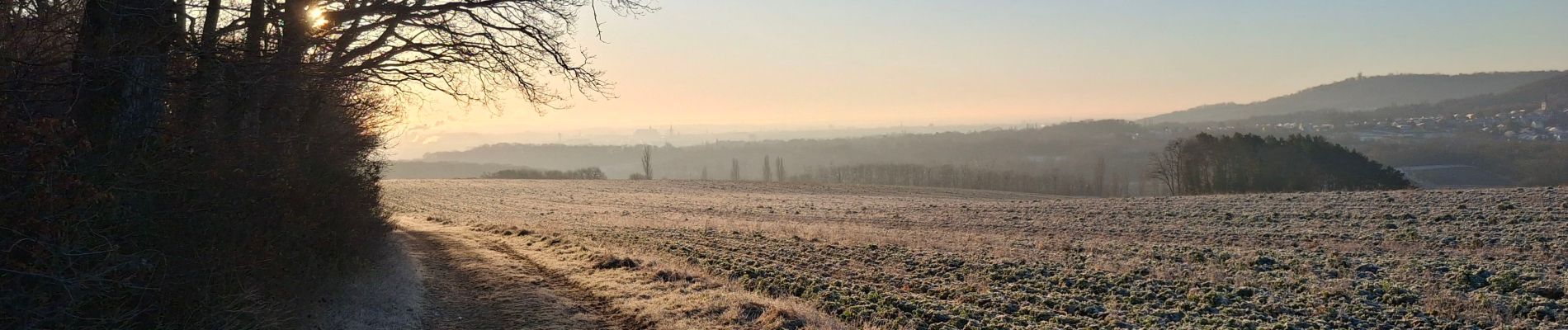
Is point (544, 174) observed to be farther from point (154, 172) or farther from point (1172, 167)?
point (154, 172)

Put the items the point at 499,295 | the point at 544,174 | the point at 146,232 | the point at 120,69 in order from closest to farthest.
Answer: the point at 146,232 → the point at 120,69 → the point at 499,295 → the point at 544,174

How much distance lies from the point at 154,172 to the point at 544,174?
335 feet

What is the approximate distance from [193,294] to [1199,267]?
17.1 metres

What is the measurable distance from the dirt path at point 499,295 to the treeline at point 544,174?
8056cm

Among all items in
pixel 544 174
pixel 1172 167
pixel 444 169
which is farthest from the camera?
pixel 444 169

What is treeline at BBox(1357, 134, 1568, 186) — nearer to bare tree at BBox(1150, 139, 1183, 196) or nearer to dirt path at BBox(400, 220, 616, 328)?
bare tree at BBox(1150, 139, 1183, 196)

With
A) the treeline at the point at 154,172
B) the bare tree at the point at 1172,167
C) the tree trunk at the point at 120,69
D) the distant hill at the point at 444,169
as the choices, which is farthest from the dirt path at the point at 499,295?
the distant hill at the point at 444,169

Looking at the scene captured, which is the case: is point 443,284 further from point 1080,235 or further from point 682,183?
point 682,183

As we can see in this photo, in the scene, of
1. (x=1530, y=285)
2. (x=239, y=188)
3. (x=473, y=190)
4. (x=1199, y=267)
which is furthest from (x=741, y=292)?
(x=473, y=190)

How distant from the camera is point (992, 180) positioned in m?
120

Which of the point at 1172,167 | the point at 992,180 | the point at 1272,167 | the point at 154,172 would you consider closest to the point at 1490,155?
the point at 992,180

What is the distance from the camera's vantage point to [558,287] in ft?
39.8

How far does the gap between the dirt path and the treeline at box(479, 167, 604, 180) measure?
80.6 metres

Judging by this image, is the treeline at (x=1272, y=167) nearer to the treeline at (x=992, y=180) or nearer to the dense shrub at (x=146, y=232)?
the treeline at (x=992, y=180)
